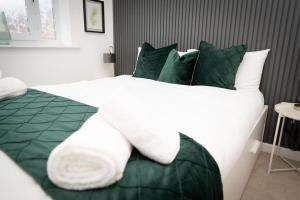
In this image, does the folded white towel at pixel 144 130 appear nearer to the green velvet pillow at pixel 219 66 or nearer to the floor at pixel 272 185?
the floor at pixel 272 185

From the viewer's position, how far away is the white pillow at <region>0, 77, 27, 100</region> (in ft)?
4.61

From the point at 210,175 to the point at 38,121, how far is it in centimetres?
83

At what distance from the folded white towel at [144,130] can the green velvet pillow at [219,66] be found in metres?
1.28

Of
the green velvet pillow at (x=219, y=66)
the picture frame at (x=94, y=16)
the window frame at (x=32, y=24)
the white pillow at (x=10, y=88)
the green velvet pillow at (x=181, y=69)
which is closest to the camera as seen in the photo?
the white pillow at (x=10, y=88)

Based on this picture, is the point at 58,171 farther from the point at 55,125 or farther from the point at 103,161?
the point at 55,125

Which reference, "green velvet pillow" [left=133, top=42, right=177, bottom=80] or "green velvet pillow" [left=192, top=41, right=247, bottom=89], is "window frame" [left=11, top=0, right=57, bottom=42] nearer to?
"green velvet pillow" [left=133, top=42, right=177, bottom=80]

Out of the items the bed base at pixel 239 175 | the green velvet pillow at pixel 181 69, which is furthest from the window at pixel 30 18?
the bed base at pixel 239 175

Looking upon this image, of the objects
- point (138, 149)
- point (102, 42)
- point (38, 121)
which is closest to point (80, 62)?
point (102, 42)

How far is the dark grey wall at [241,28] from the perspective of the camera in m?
2.02

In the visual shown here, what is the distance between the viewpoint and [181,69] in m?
2.08

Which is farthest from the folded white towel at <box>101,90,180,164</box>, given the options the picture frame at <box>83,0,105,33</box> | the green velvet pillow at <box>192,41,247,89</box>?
the picture frame at <box>83,0,105,33</box>

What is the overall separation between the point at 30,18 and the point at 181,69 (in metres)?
1.86

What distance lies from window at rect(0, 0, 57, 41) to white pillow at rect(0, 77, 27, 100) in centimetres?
119

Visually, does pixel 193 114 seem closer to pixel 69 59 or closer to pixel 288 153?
pixel 288 153
